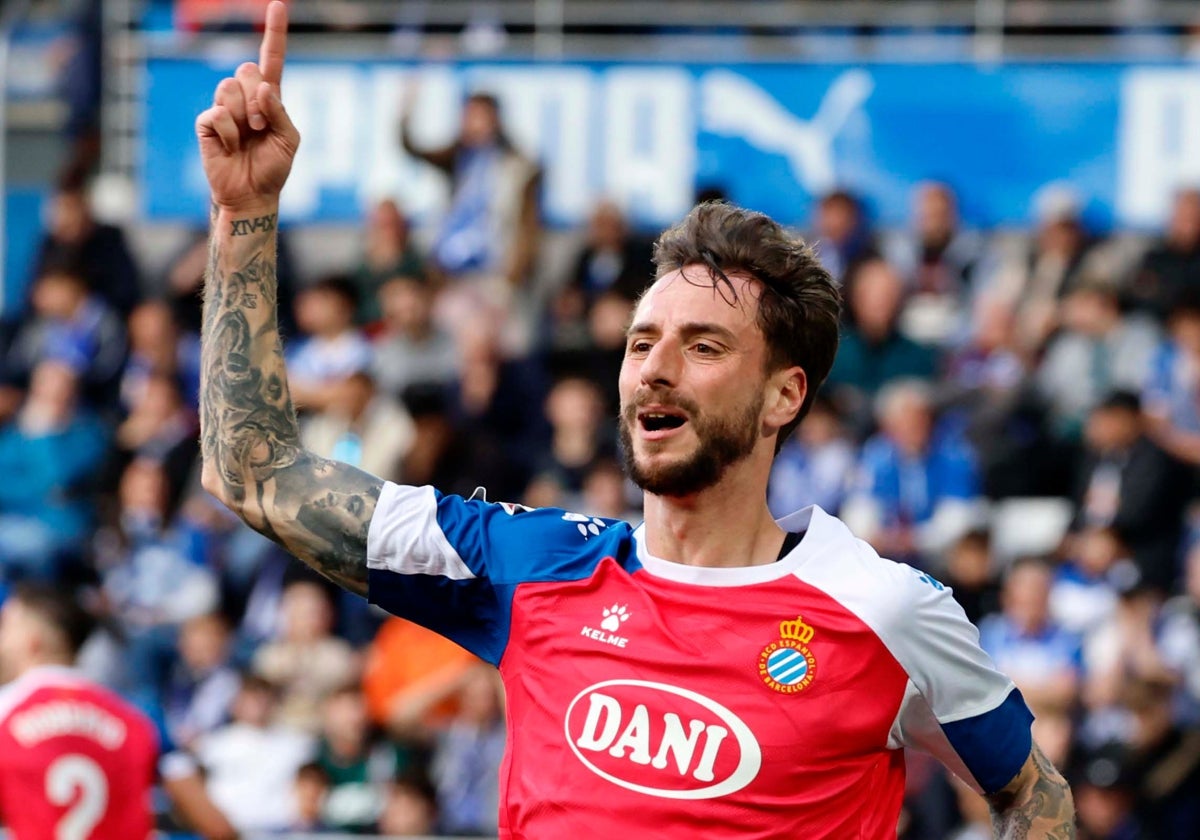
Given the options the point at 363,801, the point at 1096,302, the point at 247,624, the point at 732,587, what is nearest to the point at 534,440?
the point at 247,624

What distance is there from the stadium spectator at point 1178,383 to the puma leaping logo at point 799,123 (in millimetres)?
2582

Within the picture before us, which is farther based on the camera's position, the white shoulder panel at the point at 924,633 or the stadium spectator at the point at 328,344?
the stadium spectator at the point at 328,344

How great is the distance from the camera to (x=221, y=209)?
3.62 metres

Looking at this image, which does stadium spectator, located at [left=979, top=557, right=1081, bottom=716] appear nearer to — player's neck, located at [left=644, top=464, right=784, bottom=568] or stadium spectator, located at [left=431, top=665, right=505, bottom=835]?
stadium spectator, located at [left=431, top=665, right=505, bottom=835]

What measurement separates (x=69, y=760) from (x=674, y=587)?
3757 millimetres

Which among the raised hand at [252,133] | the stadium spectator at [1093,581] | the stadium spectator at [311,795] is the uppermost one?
the raised hand at [252,133]

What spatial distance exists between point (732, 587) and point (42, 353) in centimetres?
907

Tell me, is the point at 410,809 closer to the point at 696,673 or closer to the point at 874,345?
the point at 874,345

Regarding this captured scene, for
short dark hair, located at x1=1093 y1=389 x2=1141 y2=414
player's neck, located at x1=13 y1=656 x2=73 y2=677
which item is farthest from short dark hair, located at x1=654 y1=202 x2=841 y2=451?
short dark hair, located at x1=1093 y1=389 x2=1141 y2=414

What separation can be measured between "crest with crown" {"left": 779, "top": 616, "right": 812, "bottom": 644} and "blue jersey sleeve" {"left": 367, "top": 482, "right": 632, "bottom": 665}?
360 mm

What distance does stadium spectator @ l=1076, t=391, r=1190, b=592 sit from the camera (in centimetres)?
964

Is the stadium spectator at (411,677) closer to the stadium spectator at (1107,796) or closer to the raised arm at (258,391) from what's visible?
the stadium spectator at (1107,796)

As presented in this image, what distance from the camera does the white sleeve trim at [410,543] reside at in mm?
3676

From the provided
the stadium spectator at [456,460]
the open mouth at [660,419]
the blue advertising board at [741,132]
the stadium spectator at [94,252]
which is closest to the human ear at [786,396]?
the open mouth at [660,419]
